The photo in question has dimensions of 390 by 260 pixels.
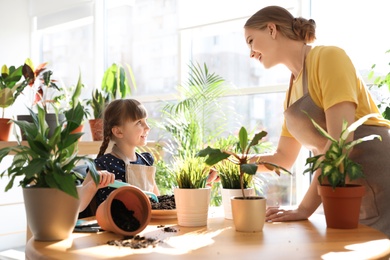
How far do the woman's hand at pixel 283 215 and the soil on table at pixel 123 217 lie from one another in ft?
1.62

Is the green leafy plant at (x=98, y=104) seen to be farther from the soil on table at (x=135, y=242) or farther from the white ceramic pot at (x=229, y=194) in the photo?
the soil on table at (x=135, y=242)

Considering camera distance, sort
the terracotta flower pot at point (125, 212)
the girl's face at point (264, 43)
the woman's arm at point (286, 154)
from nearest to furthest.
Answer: the terracotta flower pot at point (125, 212) < the girl's face at point (264, 43) < the woman's arm at point (286, 154)

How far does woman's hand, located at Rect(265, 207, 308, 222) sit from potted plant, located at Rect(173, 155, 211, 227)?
25cm

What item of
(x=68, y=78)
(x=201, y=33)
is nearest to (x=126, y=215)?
(x=201, y=33)

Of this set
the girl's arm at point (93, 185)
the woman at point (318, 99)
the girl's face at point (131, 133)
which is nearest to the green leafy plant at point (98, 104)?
the girl's face at point (131, 133)

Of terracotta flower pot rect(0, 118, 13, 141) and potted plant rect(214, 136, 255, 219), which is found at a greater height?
terracotta flower pot rect(0, 118, 13, 141)

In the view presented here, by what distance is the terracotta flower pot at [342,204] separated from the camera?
152 cm

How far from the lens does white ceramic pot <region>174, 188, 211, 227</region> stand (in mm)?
1590

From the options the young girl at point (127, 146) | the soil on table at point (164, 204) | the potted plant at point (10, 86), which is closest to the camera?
the soil on table at point (164, 204)

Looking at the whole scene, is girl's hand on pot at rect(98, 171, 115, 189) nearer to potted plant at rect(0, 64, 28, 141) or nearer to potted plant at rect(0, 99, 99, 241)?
potted plant at rect(0, 99, 99, 241)

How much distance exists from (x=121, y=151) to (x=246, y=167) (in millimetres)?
1182

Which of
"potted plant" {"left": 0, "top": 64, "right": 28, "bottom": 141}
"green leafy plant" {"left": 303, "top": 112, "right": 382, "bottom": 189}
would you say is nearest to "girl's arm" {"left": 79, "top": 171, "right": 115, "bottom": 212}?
"green leafy plant" {"left": 303, "top": 112, "right": 382, "bottom": 189}

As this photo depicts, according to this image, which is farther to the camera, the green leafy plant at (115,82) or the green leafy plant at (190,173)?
the green leafy plant at (115,82)

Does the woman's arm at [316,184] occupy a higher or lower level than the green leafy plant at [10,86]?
lower
